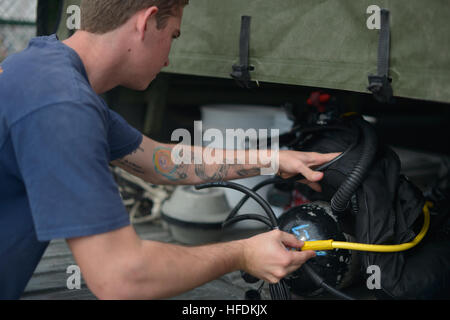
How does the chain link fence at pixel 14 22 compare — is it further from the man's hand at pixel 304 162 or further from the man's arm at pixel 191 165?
the man's hand at pixel 304 162

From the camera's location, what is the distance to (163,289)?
1069mm

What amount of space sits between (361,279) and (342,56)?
107cm

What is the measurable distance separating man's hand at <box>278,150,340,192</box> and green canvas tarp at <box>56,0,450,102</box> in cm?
30

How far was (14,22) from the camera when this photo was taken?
13.6 feet

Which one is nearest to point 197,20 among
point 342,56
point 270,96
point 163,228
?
point 342,56

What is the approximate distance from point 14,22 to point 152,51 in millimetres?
3528

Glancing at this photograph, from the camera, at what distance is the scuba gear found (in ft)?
4.76

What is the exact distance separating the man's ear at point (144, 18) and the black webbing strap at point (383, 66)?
819 millimetres

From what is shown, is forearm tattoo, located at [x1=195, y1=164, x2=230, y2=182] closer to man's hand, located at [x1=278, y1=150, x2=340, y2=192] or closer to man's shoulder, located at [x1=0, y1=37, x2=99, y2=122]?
man's hand, located at [x1=278, y1=150, x2=340, y2=192]

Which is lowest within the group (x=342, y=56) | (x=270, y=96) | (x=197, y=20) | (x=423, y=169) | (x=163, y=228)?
(x=423, y=169)

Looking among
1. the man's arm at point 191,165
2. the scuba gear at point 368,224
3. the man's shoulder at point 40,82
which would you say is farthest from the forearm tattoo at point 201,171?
the man's shoulder at point 40,82

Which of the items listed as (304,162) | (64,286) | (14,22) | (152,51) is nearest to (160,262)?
(152,51)

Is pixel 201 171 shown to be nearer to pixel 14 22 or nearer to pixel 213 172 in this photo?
pixel 213 172
